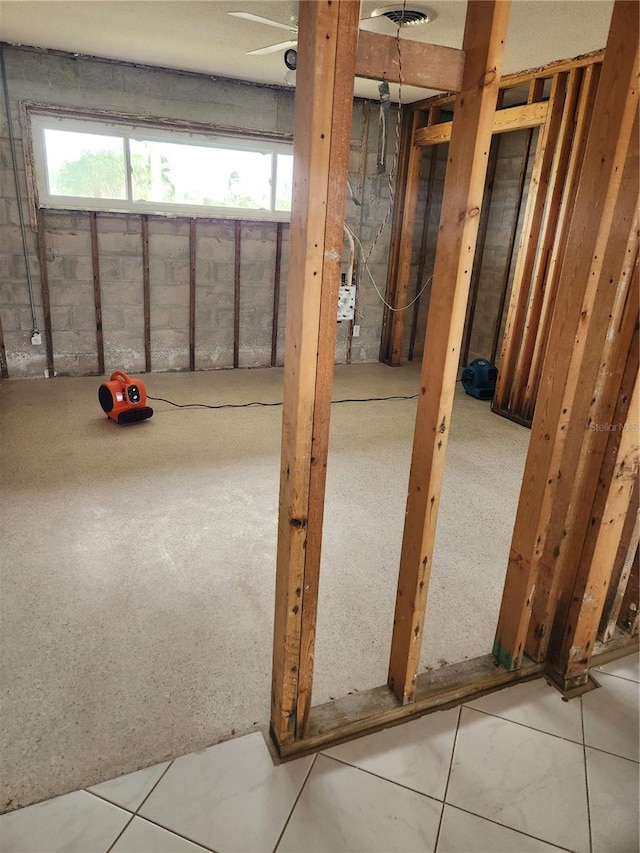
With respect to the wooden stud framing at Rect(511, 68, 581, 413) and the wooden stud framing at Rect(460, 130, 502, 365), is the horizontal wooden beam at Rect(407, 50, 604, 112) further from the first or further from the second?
the wooden stud framing at Rect(460, 130, 502, 365)

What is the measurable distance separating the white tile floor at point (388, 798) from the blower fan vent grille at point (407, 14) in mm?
3544

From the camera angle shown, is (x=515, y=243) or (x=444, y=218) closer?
(x=444, y=218)

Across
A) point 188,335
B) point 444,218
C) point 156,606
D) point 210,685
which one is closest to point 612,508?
point 444,218

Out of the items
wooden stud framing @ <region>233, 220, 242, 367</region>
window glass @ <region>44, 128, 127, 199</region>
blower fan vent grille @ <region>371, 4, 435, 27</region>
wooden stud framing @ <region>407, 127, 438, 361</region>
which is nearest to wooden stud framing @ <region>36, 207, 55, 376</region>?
window glass @ <region>44, 128, 127, 199</region>

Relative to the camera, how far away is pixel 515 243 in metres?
5.86

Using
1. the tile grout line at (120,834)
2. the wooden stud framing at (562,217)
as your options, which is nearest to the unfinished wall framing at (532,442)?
the tile grout line at (120,834)

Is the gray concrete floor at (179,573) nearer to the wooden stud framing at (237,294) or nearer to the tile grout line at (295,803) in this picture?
the tile grout line at (295,803)

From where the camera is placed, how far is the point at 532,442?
1.75m

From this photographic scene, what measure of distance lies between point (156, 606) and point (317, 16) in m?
2.02

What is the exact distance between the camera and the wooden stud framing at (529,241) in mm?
4164

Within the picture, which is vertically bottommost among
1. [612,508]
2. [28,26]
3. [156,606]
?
[156,606]

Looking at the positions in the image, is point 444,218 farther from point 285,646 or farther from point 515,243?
point 515,243

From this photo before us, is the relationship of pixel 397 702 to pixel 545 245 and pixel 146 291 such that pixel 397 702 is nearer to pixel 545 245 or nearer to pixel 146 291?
pixel 545 245

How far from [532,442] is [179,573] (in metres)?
1.60
